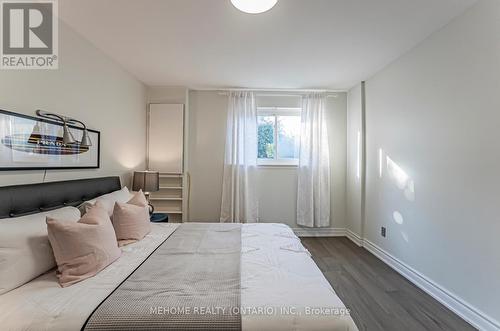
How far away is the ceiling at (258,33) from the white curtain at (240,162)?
2.30 ft

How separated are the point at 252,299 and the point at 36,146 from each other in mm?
1989

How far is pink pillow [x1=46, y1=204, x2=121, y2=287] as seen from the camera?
55.6 inches

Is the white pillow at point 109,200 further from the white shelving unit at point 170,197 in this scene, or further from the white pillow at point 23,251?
the white shelving unit at point 170,197

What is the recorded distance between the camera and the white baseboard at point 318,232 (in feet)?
13.9

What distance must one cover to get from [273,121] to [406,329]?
10.7 feet

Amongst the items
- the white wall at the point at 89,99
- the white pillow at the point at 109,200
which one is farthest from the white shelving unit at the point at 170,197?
the white pillow at the point at 109,200

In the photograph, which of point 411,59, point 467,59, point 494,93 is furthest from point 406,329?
point 411,59

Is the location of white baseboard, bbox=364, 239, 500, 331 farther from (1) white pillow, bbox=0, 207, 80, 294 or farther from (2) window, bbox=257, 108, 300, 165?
(1) white pillow, bbox=0, 207, 80, 294

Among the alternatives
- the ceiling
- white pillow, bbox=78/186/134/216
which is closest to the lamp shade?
white pillow, bbox=78/186/134/216

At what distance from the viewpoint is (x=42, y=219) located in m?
1.53

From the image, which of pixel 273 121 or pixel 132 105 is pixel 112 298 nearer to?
pixel 132 105

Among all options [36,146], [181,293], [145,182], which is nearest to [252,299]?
[181,293]

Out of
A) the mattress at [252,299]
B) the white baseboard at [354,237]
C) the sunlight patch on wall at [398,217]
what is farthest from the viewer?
the white baseboard at [354,237]

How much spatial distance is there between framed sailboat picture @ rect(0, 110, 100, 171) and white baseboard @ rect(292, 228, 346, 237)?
A: 323 cm
